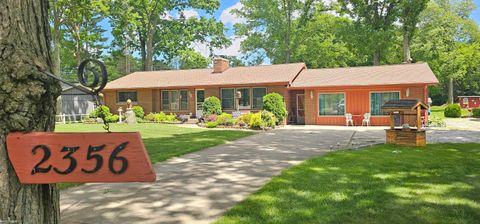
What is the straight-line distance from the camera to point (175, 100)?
28.6m

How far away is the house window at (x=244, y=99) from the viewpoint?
1019 inches

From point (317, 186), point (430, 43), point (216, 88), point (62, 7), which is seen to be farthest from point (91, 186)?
point (430, 43)

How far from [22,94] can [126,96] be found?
29368 millimetres

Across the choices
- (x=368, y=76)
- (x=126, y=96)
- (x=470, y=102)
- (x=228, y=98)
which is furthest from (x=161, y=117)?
(x=470, y=102)

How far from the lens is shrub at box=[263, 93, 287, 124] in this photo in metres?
22.2

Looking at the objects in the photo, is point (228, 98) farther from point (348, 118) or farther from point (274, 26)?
point (274, 26)

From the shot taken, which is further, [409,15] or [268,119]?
[409,15]

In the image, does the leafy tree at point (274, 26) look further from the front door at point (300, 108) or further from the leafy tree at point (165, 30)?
the front door at point (300, 108)

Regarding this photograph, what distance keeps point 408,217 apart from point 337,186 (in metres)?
1.72

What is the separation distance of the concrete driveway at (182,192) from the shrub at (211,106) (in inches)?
592

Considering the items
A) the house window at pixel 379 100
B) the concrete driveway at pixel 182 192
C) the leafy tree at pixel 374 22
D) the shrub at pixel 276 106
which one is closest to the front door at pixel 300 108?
the shrub at pixel 276 106

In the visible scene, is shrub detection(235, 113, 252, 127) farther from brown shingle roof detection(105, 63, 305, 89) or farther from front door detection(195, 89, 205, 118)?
front door detection(195, 89, 205, 118)

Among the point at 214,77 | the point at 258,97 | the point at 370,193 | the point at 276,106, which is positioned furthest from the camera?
the point at 214,77

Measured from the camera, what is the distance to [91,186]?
6617 mm
